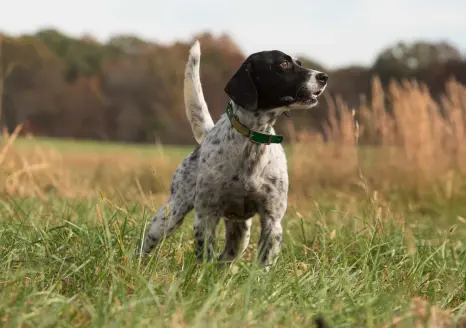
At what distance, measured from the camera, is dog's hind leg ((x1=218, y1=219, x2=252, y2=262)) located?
4.49 meters

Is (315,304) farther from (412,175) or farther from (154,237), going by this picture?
(412,175)

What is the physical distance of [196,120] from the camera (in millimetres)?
4695

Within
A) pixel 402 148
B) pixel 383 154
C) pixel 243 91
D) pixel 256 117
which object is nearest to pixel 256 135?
pixel 256 117

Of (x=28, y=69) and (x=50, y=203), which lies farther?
(x=28, y=69)

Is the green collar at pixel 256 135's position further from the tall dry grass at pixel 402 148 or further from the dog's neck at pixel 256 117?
the tall dry grass at pixel 402 148

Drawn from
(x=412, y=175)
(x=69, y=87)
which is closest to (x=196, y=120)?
(x=412, y=175)

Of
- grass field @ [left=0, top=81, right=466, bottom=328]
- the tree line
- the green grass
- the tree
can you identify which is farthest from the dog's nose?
the tree

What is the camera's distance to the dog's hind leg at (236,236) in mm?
4488

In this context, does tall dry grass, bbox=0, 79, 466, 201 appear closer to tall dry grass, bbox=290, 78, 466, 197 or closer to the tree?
tall dry grass, bbox=290, 78, 466, 197

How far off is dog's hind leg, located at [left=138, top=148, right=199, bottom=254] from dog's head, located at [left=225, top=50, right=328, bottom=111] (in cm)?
72

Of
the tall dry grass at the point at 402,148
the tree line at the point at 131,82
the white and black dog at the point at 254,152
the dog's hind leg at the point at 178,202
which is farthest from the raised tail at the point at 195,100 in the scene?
the tree line at the point at 131,82

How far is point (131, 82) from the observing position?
33.8 m

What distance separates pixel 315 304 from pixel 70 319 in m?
1.09

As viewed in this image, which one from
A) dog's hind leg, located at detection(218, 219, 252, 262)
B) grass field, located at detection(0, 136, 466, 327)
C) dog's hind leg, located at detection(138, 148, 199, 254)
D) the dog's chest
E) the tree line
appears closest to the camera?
grass field, located at detection(0, 136, 466, 327)
